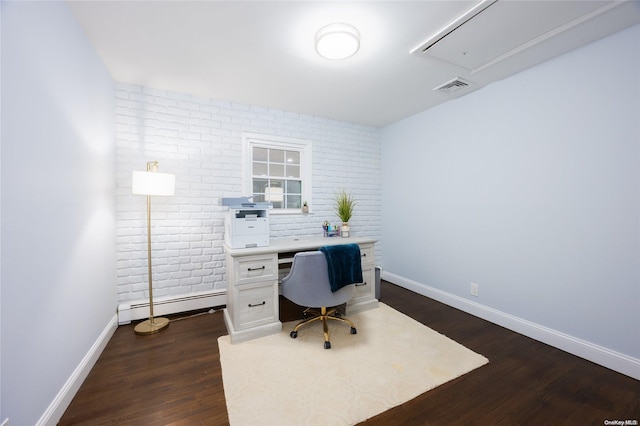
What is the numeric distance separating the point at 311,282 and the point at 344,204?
156 centimetres

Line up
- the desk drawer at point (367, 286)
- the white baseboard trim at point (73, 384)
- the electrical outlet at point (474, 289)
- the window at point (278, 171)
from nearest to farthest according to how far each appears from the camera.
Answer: the white baseboard trim at point (73, 384)
the electrical outlet at point (474, 289)
the desk drawer at point (367, 286)
the window at point (278, 171)

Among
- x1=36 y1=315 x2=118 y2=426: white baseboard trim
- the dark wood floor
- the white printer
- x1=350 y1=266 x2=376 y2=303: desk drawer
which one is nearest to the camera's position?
x1=36 y1=315 x2=118 y2=426: white baseboard trim

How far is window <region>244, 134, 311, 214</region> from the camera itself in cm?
316

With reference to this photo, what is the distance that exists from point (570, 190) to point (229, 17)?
2991 mm

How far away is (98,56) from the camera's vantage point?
2.05m

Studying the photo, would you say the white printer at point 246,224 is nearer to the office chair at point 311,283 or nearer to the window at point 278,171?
the office chair at point 311,283

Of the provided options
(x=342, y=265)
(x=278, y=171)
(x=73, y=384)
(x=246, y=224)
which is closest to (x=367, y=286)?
(x=342, y=265)

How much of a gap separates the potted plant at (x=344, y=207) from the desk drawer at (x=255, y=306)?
4.34ft

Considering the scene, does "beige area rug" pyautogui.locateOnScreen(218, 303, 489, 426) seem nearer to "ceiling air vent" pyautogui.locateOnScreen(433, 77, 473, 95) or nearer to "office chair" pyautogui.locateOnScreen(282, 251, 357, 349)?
"office chair" pyautogui.locateOnScreen(282, 251, 357, 349)

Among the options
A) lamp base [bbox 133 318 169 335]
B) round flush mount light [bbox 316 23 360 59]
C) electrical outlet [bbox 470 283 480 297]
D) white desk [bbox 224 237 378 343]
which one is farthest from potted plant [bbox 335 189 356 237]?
lamp base [bbox 133 318 169 335]

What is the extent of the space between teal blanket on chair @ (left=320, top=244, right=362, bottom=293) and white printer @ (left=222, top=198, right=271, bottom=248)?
0.69 m

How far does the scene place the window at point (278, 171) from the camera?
3.16 metres

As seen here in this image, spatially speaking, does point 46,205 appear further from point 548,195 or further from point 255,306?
point 548,195

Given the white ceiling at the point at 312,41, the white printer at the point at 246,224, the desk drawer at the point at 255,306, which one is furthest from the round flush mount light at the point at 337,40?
the desk drawer at the point at 255,306
